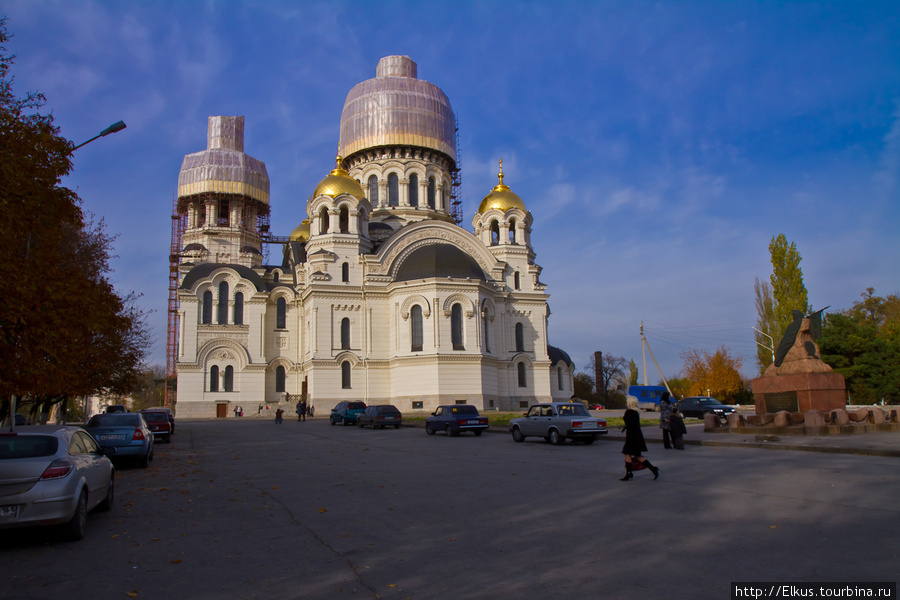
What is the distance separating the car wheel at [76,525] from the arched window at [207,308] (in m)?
42.7

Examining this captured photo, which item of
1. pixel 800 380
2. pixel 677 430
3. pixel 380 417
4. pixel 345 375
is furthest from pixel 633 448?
pixel 345 375

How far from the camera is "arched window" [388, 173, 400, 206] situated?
53.8m

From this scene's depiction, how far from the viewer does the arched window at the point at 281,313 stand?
5016 centimetres

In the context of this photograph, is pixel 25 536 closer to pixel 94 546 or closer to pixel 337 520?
pixel 94 546

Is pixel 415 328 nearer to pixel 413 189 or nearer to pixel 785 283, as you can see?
pixel 413 189

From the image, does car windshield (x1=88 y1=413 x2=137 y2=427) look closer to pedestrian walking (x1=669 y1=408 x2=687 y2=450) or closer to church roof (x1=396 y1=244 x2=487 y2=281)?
pedestrian walking (x1=669 y1=408 x2=687 y2=450)

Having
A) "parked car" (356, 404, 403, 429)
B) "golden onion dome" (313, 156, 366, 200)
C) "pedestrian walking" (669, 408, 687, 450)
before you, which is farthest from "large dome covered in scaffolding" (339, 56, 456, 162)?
"pedestrian walking" (669, 408, 687, 450)

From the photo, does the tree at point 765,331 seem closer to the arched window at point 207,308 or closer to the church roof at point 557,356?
the church roof at point 557,356

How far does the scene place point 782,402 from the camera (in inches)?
863

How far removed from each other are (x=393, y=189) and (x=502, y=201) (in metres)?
8.83

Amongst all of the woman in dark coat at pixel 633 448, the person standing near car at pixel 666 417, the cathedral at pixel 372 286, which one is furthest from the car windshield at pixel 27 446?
the cathedral at pixel 372 286

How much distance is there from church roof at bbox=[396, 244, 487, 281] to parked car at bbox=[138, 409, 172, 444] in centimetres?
2229

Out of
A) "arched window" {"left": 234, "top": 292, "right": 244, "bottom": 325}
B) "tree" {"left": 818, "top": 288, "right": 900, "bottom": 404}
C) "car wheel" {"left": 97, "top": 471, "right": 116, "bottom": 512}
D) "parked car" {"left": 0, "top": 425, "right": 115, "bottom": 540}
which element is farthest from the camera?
"arched window" {"left": 234, "top": 292, "right": 244, "bottom": 325}

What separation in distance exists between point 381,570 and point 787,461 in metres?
10.6
